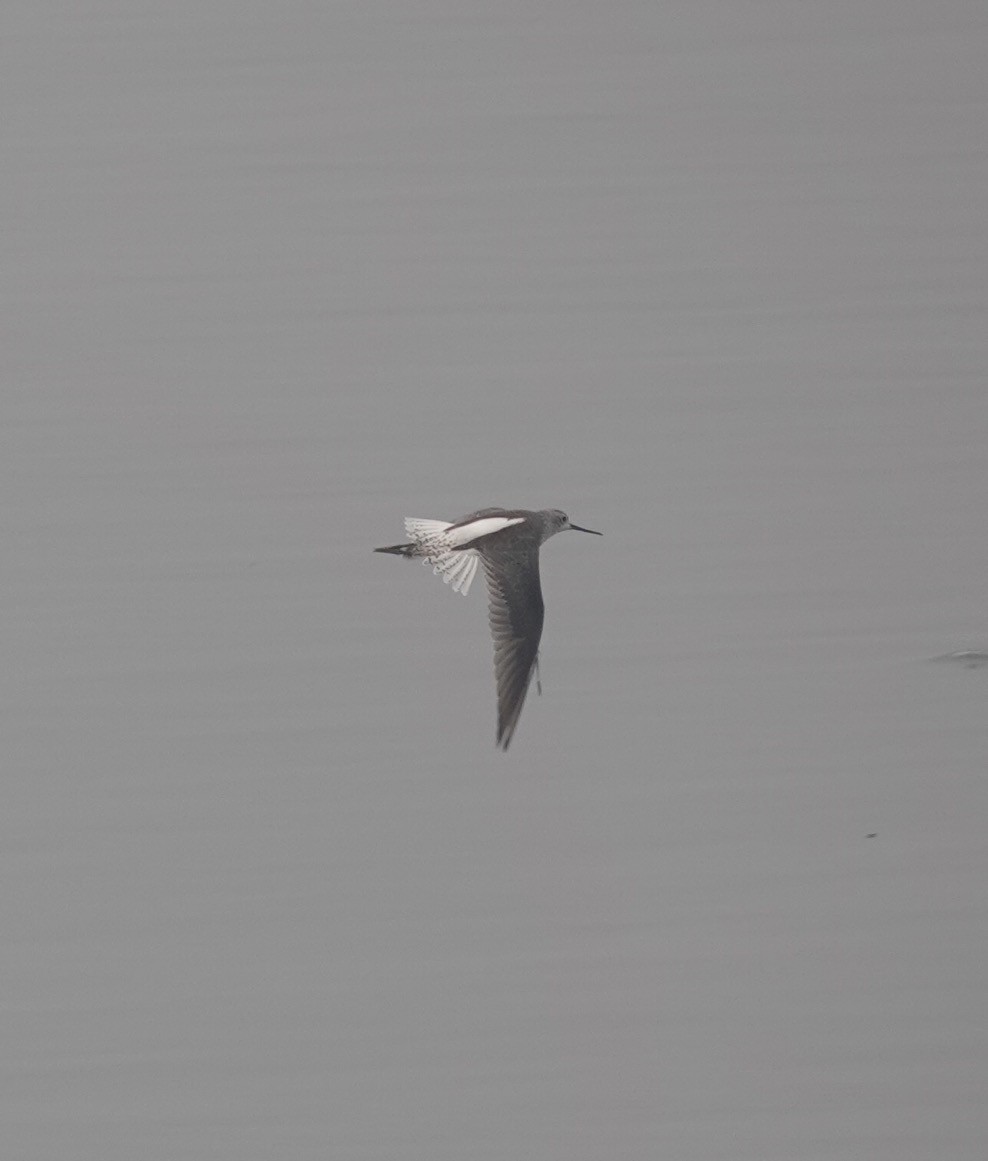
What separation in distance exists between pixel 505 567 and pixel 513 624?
14 cm

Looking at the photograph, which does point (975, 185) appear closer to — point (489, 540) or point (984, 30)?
point (984, 30)

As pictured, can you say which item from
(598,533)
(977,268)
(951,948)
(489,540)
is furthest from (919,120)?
(951,948)

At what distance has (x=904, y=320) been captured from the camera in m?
5.94

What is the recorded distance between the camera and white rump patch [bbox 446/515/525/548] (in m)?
4.36

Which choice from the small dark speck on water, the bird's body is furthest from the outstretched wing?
the small dark speck on water

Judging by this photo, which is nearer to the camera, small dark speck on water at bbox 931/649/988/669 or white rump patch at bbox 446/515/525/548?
white rump patch at bbox 446/515/525/548

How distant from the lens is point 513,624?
4.24m

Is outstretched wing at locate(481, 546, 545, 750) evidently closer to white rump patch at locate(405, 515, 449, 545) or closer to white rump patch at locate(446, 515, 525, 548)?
white rump patch at locate(446, 515, 525, 548)

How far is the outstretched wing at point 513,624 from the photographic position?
13.5 feet

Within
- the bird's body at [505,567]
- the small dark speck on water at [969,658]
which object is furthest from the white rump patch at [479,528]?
the small dark speck on water at [969,658]

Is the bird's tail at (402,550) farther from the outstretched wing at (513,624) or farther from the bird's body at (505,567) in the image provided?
the outstretched wing at (513,624)

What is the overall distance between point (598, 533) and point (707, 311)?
4.45 feet

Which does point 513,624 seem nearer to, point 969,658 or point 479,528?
point 479,528

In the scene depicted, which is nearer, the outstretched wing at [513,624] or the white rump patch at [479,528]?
the outstretched wing at [513,624]
